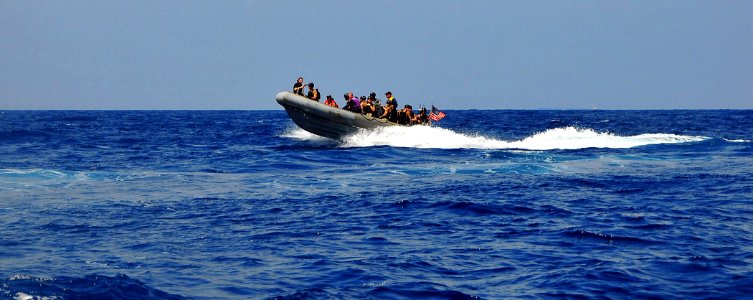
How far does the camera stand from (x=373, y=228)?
1201 cm

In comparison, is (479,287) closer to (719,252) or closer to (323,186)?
(719,252)

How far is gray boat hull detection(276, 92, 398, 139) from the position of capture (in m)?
28.3

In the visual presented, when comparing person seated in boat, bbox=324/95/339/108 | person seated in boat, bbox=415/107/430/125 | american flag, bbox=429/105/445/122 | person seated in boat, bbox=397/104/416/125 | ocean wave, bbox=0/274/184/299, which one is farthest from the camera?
person seated in boat, bbox=415/107/430/125

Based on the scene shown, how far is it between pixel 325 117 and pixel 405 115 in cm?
311

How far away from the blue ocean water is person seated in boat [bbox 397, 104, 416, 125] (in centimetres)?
671

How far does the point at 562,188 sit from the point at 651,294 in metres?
8.68

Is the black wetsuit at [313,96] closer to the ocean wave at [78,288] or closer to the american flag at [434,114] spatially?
the american flag at [434,114]

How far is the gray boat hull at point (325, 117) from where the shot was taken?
28344 millimetres

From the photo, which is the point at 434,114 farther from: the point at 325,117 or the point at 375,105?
the point at 325,117

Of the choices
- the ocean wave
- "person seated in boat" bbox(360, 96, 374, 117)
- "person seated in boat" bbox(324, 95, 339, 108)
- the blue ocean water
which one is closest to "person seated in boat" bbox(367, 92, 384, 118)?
"person seated in boat" bbox(360, 96, 374, 117)

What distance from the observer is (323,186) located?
675 inches

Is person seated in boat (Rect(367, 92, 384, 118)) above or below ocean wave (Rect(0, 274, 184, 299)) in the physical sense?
above

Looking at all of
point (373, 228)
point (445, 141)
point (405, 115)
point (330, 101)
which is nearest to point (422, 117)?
point (405, 115)

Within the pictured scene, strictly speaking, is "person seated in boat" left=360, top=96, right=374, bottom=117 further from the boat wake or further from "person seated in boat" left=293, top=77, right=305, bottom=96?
"person seated in boat" left=293, top=77, right=305, bottom=96
